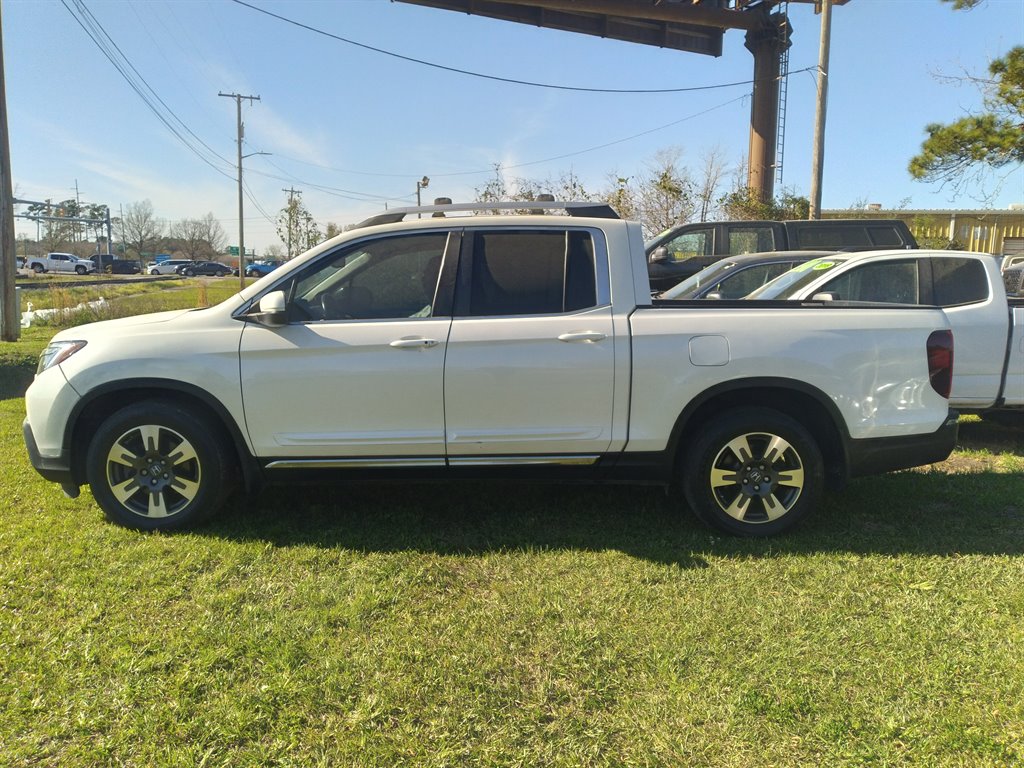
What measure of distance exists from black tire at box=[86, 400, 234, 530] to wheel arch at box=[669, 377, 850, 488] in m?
2.66

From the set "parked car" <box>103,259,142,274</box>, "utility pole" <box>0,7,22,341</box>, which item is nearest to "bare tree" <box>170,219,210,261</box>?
"parked car" <box>103,259,142,274</box>

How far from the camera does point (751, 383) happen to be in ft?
13.3

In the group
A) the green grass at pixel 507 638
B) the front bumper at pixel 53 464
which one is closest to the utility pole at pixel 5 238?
the green grass at pixel 507 638

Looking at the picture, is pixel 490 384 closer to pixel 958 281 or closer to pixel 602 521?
pixel 602 521

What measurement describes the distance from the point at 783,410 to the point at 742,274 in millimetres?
4194

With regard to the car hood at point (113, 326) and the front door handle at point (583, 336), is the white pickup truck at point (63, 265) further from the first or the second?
the front door handle at point (583, 336)

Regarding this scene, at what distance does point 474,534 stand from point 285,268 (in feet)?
6.32

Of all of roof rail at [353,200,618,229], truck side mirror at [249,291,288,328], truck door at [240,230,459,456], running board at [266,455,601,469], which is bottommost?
running board at [266,455,601,469]

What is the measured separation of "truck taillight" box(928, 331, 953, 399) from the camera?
4.05 meters

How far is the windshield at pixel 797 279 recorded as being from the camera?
6.44 metres

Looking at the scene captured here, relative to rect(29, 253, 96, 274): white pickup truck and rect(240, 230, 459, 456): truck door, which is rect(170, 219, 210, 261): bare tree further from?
rect(240, 230, 459, 456): truck door

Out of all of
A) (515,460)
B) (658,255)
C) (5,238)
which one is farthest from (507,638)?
(5,238)

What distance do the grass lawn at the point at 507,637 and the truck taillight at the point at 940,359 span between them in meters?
0.94

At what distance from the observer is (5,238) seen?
13.4 metres
